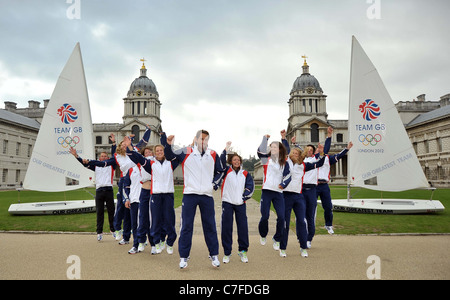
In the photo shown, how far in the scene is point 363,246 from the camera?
704cm

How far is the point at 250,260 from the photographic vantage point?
236 inches

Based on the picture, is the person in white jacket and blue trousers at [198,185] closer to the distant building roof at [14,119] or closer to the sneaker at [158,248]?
the sneaker at [158,248]

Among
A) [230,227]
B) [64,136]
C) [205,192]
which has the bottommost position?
[230,227]

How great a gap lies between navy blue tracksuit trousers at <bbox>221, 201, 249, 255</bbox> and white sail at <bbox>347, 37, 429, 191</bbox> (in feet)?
23.6

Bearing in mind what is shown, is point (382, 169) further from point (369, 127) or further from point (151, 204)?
point (151, 204)

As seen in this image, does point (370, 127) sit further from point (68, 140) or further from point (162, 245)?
point (68, 140)

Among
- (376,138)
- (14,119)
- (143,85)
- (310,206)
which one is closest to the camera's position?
(310,206)

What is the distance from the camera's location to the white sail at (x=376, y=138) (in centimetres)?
1153

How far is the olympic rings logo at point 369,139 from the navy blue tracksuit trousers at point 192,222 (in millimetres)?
8307

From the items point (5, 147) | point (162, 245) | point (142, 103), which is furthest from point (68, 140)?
point (142, 103)

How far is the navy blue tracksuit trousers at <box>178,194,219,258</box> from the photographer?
5.52 m

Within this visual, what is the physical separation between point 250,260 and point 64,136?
9455mm

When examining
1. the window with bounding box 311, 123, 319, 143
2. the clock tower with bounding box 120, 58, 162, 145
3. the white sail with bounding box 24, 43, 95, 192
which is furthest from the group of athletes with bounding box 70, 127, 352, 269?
the clock tower with bounding box 120, 58, 162, 145
